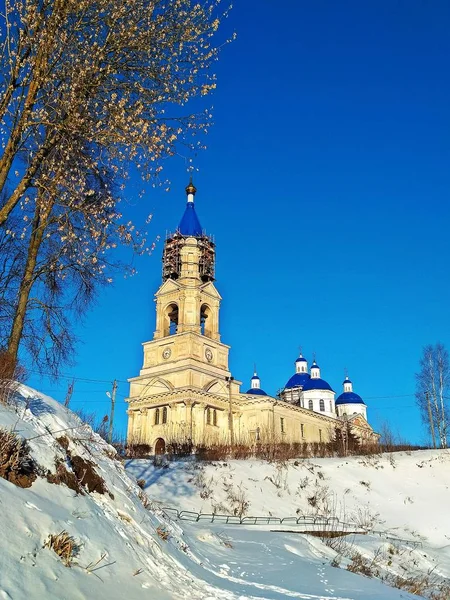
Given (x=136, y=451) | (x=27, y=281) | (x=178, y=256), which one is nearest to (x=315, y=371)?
(x=178, y=256)

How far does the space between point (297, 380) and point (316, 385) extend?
17.1 ft

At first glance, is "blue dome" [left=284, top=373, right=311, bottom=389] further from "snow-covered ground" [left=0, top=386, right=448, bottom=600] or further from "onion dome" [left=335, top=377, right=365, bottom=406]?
"snow-covered ground" [left=0, top=386, right=448, bottom=600]

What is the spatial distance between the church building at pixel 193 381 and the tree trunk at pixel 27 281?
31.7 meters

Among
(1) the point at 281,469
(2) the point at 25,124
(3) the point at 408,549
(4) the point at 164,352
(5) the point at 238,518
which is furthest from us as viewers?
(4) the point at 164,352

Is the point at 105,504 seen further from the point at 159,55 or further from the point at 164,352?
the point at 164,352

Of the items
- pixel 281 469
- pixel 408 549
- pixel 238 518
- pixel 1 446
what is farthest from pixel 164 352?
pixel 1 446

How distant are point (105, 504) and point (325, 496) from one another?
1905 centimetres

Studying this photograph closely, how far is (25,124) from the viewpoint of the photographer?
8.74 m

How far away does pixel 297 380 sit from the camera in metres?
70.2

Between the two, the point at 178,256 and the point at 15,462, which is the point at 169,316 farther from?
the point at 15,462

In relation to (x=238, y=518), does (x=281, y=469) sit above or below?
above

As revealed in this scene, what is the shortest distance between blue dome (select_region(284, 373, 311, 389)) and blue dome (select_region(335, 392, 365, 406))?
16.6 ft

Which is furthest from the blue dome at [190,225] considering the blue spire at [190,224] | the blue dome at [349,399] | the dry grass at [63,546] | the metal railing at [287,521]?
the dry grass at [63,546]

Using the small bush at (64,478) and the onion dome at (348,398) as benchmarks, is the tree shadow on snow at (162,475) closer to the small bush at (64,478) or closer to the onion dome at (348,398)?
the small bush at (64,478)
